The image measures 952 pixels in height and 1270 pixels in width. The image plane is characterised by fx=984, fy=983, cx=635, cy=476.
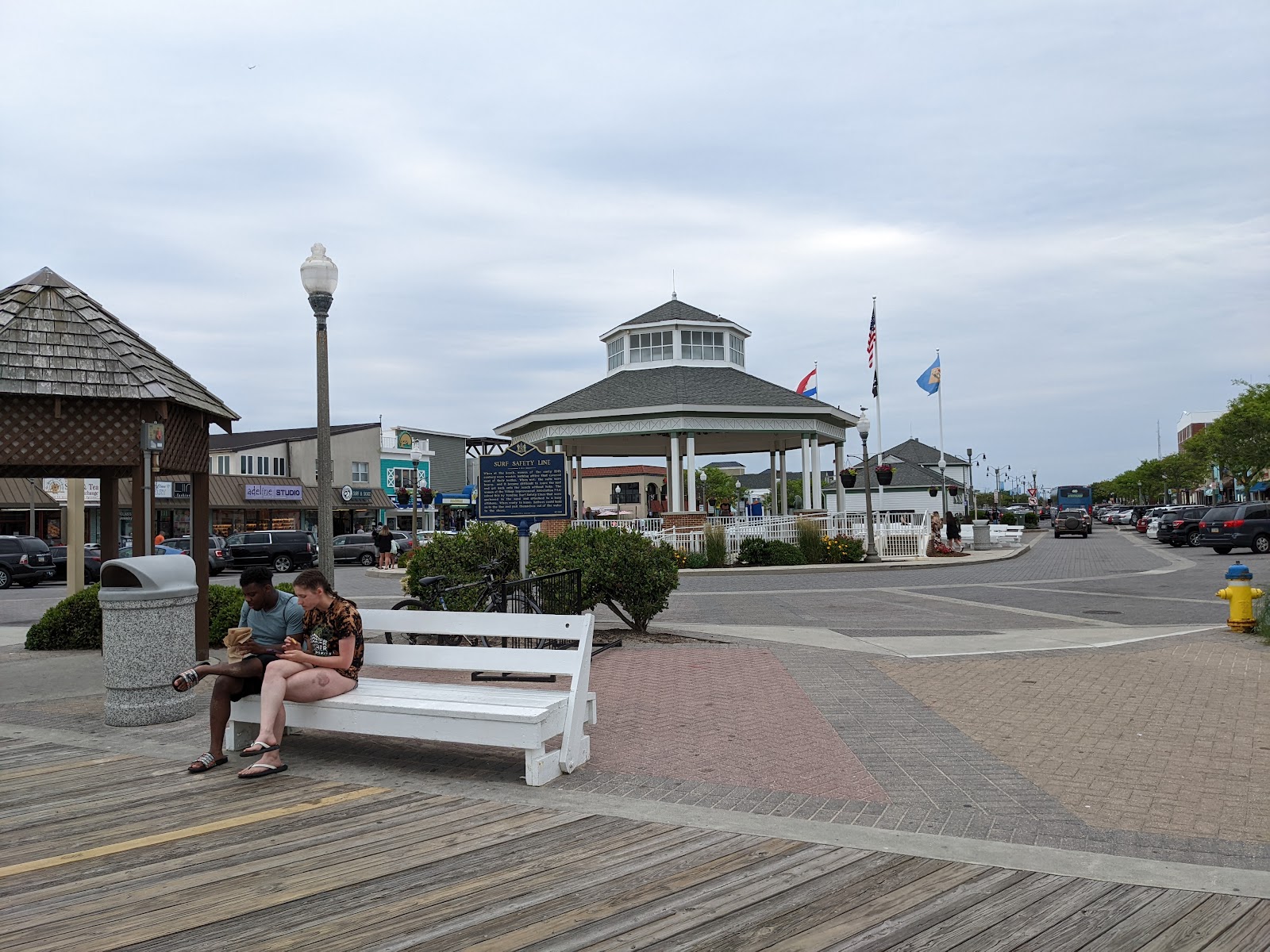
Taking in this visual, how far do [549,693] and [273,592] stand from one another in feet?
6.70

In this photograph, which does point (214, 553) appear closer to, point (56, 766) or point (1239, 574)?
point (56, 766)

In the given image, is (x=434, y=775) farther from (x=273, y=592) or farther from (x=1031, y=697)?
(x=1031, y=697)

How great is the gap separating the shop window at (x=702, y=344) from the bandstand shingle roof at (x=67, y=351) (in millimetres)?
28589

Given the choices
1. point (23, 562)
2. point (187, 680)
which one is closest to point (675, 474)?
point (23, 562)

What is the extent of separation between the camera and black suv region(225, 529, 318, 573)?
35.8m

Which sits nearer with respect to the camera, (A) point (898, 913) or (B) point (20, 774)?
(A) point (898, 913)

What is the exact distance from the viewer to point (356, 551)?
4150 centimetres

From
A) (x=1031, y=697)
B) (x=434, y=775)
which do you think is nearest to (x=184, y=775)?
(x=434, y=775)

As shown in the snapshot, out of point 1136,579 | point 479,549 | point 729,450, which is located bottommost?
point 1136,579

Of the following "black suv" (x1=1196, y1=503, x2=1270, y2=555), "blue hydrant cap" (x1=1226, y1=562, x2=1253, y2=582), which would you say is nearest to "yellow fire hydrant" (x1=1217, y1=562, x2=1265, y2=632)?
"blue hydrant cap" (x1=1226, y1=562, x2=1253, y2=582)

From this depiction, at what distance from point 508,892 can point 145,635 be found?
4546 mm

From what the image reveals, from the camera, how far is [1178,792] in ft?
18.2

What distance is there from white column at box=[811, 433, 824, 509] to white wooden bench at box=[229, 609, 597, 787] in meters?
30.6

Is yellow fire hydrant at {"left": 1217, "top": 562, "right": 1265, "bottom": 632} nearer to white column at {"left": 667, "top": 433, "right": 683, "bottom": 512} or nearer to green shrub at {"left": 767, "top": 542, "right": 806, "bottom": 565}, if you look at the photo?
green shrub at {"left": 767, "top": 542, "right": 806, "bottom": 565}
